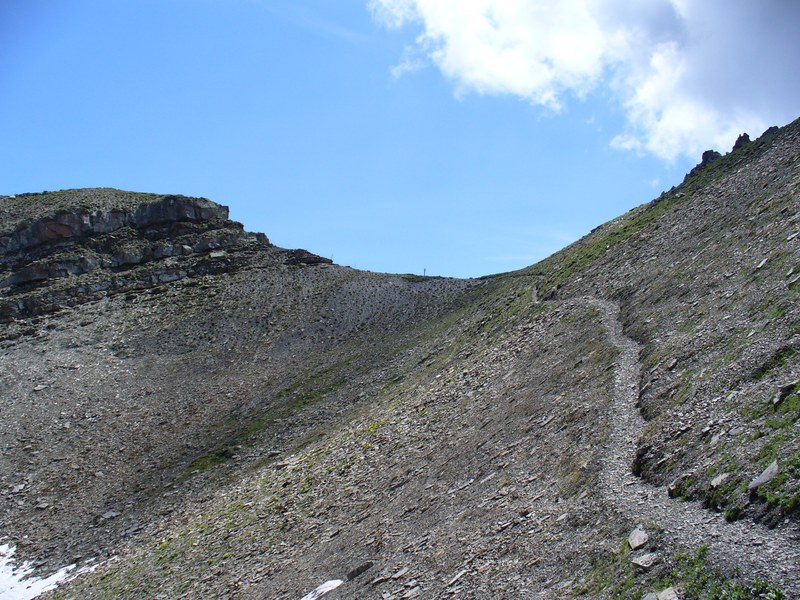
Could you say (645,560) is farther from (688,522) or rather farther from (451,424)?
(451,424)

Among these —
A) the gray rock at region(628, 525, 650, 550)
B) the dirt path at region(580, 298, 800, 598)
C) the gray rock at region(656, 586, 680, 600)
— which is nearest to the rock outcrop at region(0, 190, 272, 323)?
the dirt path at region(580, 298, 800, 598)

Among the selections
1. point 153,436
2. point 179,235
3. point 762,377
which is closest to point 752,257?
point 762,377

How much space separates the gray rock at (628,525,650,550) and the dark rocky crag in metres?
0.06

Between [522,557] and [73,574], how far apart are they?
87.0ft

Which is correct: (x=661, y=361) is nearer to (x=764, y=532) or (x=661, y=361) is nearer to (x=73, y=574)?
(x=764, y=532)

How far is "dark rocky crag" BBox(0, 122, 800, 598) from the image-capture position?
14.7m

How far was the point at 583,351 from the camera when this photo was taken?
2862 cm

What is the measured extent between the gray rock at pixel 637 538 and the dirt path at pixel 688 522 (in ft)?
1.16

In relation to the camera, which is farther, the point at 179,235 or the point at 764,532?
the point at 179,235

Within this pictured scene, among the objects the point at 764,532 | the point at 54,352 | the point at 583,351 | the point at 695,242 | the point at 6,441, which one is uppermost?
the point at 54,352

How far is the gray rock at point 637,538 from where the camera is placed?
43.9 feet

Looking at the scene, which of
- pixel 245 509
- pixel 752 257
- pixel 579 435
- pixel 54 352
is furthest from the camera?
pixel 54 352

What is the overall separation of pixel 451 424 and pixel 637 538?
16229mm

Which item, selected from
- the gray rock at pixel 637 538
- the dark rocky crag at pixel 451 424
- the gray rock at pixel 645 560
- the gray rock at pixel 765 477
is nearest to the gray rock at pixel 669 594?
the dark rocky crag at pixel 451 424
